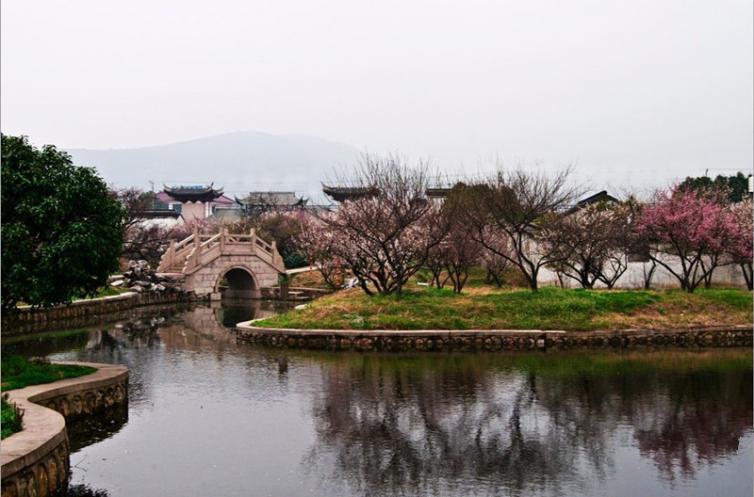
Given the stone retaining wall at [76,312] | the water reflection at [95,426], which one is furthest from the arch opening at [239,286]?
the water reflection at [95,426]

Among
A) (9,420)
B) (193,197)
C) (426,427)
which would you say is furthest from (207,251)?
(193,197)

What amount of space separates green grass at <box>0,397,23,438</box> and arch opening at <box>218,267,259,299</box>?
35.8 meters

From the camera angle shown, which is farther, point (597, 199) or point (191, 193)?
point (191, 193)

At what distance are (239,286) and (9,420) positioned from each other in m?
38.9

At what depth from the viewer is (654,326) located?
25.6 meters

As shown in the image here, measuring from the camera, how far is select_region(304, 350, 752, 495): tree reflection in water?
11.5m

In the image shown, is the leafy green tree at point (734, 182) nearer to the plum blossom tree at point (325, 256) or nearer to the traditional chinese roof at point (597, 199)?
the traditional chinese roof at point (597, 199)

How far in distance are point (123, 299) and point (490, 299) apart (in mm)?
20681

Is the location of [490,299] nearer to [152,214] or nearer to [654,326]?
[654,326]

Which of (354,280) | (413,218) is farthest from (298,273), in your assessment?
(413,218)

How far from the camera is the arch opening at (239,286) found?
47594mm

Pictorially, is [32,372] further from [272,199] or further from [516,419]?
[272,199]

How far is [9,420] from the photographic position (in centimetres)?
1081

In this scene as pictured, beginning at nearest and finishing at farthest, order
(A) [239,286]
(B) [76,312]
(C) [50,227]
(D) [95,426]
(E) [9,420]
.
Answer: (E) [9,420]
(D) [95,426]
(C) [50,227]
(B) [76,312]
(A) [239,286]
